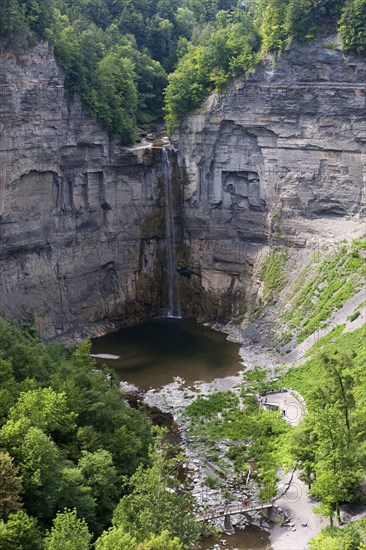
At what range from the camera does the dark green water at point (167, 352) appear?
53.3m

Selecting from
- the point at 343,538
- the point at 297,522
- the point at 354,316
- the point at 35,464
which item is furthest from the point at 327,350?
the point at 35,464

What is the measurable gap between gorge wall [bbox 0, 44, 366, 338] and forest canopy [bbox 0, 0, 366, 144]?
1347 millimetres

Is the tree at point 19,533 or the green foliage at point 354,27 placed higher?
the green foliage at point 354,27

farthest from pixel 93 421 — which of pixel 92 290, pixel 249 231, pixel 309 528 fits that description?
pixel 249 231

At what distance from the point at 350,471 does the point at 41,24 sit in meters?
39.4

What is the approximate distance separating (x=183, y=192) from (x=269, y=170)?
27.0 ft

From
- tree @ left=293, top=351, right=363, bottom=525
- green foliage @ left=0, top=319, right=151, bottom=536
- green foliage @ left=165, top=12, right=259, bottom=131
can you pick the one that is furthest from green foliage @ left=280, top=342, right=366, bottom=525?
green foliage @ left=165, top=12, right=259, bottom=131

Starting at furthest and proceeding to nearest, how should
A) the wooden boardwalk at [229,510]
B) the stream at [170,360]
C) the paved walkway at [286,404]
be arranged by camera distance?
1. the stream at [170,360]
2. the paved walkway at [286,404]
3. the wooden boardwalk at [229,510]

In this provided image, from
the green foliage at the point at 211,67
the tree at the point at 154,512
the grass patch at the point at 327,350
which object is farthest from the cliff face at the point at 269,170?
the tree at the point at 154,512

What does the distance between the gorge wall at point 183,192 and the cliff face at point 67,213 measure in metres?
0.10

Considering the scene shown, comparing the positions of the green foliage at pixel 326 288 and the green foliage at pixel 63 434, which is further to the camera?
the green foliage at pixel 326 288

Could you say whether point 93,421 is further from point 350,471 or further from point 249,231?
point 249,231

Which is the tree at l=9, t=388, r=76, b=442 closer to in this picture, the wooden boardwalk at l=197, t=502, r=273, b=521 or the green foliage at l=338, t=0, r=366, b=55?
the wooden boardwalk at l=197, t=502, r=273, b=521

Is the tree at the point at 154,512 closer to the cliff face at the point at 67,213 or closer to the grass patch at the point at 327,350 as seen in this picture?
the grass patch at the point at 327,350
